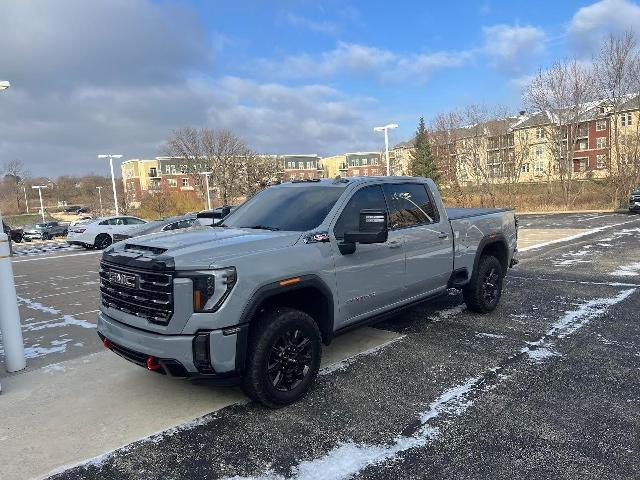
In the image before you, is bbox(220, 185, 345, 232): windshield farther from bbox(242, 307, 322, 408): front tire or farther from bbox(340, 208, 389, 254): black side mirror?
bbox(242, 307, 322, 408): front tire

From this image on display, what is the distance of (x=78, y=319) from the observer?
24.5 ft

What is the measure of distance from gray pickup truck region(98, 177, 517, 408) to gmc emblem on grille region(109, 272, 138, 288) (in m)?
0.02

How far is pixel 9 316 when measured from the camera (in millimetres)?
4949

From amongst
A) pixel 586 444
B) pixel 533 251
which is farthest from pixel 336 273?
pixel 533 251

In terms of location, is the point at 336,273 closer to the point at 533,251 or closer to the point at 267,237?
the point at 267,237

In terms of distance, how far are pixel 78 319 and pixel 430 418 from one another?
609 cm

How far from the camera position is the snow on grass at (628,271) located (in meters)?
8.58

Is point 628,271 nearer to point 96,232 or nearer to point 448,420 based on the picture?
point 448,420

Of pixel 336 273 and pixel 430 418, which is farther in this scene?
pixel 336 273

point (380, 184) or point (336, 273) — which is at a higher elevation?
point (380, 184)

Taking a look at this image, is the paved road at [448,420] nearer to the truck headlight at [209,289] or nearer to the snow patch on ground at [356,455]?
the snow patch on ground at [356,455]

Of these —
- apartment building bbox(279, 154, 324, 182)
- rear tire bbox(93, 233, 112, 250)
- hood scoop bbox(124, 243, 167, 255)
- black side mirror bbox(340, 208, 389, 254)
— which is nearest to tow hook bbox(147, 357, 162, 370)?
hood scoop bbox(124, 243, 167, 255)

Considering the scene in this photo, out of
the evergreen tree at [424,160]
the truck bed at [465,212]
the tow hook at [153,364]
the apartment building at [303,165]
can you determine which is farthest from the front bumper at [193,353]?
the apartment building at [303,165]

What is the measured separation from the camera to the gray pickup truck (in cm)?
339
